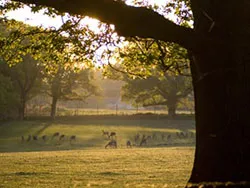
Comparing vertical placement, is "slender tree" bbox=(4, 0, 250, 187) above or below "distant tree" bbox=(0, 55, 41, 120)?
below

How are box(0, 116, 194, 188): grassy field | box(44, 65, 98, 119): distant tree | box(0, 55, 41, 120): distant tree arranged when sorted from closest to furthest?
box(0, 116, 194, 188): grassy field → box(0, 55, 41, 120): distant tree → box(44, 65, 98, 119): distant tree

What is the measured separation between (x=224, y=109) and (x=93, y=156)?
16137 millimetres

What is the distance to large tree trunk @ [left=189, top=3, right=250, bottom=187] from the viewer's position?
6379 millimetres

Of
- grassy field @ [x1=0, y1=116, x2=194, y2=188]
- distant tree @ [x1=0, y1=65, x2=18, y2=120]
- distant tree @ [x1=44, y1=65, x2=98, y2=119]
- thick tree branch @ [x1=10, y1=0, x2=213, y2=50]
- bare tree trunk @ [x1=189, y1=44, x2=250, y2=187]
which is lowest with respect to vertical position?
grassy field @ [x1=0, y1=116, x2=194, y2=188]

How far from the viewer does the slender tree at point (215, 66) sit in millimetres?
6148

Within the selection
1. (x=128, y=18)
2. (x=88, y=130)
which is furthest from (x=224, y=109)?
(x=88, y=130)

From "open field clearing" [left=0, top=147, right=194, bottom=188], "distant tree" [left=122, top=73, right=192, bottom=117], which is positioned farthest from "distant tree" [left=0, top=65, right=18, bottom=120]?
"open field clearing" [left=0, top=147, right=194, bottom=188]

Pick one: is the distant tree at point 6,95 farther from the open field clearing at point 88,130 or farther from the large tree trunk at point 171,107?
the large tree trunk at point 171,107

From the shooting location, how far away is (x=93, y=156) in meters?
22.1

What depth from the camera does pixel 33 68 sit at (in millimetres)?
62812

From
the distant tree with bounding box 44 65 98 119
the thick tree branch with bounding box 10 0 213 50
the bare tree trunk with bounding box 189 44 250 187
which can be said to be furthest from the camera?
the distant tree with bounding box 44 65 98 119

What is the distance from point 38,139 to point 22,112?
19.0m

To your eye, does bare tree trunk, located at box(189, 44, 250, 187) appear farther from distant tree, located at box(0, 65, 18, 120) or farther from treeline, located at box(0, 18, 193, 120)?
distant tree, located at box(0, 65, 18, 120)

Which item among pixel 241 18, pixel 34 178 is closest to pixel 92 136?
pixel 34 178
